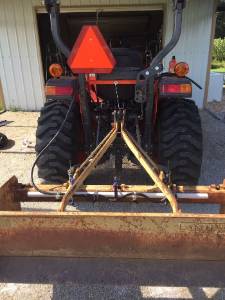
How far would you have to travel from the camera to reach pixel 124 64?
3.13 m

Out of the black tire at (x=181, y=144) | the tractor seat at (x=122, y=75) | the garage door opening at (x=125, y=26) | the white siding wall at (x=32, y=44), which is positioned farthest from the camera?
the garage door opening at (x=125, y=26)

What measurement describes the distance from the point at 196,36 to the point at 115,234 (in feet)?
17.9

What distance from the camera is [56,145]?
2865 mm

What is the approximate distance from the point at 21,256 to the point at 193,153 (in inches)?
65.1

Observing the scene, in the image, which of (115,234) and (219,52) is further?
(219,52)

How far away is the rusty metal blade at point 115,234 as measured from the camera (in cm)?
173

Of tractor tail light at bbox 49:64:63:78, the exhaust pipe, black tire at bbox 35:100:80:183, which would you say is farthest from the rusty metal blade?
tractor tail light at bbox 49:64:63:78

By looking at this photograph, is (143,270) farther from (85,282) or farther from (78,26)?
(78,26)

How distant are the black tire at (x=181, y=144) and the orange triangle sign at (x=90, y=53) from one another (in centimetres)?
91

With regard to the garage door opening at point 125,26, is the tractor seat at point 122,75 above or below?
below

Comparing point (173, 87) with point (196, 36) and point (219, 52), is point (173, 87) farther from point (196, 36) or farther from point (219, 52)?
point (219, 52)

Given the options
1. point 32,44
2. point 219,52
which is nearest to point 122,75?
→ point 32,44

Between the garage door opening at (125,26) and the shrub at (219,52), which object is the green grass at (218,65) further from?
the garage door opening at (125,26)

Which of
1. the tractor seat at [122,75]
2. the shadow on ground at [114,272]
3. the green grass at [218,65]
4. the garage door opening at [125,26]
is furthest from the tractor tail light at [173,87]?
the green grass at [218,65]
